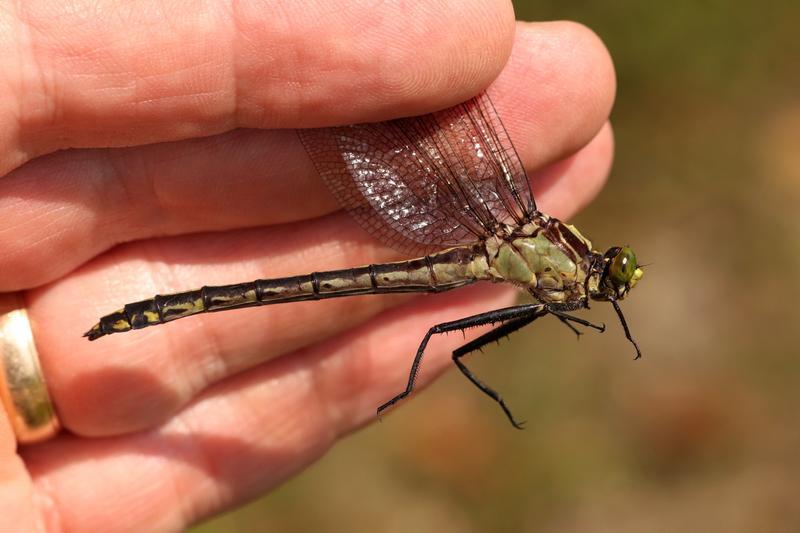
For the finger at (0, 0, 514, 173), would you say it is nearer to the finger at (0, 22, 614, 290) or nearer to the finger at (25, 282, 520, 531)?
the finger at (0, 22, 614, 290)

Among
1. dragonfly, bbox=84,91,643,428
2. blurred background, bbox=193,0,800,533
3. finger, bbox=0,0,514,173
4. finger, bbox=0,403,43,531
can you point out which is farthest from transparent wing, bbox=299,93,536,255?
blurred background, bbox=193,0,800,533

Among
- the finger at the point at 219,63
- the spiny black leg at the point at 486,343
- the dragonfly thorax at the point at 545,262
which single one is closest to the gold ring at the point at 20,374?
the finger at the point at 219,63

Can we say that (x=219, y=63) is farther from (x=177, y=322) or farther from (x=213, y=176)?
(x=177, y=322)

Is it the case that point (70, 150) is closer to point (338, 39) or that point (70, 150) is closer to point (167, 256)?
point (167, 256)

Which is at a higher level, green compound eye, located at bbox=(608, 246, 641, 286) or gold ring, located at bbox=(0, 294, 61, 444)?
gold ring, located at bbox=(0, 294, 61, 444)

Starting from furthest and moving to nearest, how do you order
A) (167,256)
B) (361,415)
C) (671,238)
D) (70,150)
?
(671,238) < (361,415) < (167,256) < (70,150)

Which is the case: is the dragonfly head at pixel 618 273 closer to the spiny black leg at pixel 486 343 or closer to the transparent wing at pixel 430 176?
the spiny black leg at pixel 486 343

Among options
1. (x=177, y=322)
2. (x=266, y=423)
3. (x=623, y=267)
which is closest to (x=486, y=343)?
(x=623, y=267)

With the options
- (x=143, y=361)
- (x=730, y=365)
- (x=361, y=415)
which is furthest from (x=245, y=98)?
(x=730, y=365)
